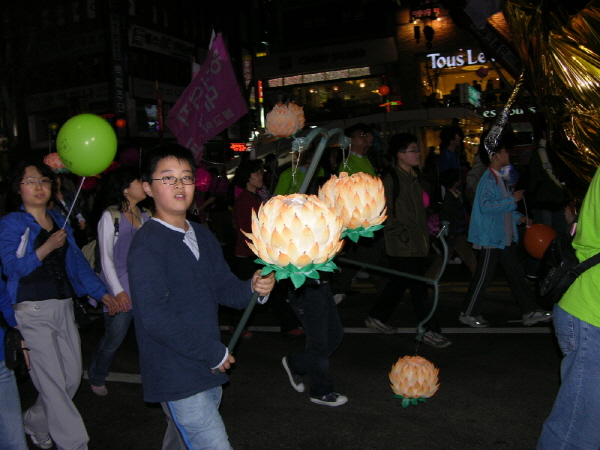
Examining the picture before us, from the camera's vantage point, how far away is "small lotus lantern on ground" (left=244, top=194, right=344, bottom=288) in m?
1.77

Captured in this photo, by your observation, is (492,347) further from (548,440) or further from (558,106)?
(548,440)

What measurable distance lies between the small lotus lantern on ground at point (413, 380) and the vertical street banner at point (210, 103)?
11.4 ft

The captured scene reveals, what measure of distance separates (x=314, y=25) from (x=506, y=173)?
77.4 ft

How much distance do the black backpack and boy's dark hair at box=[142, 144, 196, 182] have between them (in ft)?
5.82

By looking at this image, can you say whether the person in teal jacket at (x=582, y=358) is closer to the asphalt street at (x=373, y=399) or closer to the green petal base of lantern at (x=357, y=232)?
the green petal base of lantern at (x=357, y=232)

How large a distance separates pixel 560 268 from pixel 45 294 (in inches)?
115

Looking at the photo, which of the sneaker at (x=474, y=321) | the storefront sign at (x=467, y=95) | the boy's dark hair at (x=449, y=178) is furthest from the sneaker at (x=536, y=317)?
the storefront sign at (x=467, y=95)

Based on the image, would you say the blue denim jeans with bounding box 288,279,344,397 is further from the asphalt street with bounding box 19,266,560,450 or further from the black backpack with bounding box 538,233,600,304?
the black backpack with bounding box 538,233,600,304

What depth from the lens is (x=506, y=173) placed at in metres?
5.82

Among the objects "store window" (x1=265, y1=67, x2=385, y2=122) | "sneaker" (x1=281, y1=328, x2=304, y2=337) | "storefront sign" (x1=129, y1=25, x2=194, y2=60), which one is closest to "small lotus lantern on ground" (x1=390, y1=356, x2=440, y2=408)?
"sneaker" (x1=281, y1=328, x2=304, y2=337)

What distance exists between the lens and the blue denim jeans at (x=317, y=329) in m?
3.87

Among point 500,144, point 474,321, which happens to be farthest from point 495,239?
point 500,144

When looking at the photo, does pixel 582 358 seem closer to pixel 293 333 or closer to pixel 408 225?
pixel 408 225

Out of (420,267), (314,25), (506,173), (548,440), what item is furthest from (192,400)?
(314,25)
